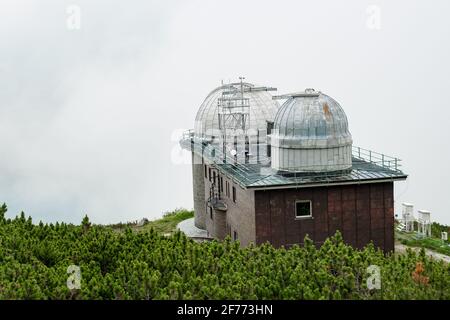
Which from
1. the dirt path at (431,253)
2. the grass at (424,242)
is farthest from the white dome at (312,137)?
the grass at (424,242)

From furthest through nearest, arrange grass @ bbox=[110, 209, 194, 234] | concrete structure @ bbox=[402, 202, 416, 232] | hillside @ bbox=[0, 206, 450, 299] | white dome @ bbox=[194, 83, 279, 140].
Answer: grass @ bbox=[110, 209, 194, 234] < white dome @ bbox=[194, 83, 279, 140] < concrete structure @ bbox=[402, 202, 416, 232] < hillside @ bbox=[0, 206, 450, 299]

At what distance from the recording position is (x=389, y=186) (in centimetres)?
3388

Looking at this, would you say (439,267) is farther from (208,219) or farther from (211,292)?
(208,219)

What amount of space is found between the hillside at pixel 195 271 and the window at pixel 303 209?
7924mm

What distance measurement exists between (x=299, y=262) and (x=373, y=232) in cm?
1171

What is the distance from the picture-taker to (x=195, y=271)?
23.0 meters

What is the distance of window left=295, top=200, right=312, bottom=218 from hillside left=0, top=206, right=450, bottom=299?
792 cm

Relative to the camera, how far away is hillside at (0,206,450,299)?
68.1 feet

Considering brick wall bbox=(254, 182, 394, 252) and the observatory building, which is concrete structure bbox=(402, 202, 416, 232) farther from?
brick wall bbox=(254, 182, 394, 252)

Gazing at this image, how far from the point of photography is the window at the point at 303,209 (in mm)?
33031

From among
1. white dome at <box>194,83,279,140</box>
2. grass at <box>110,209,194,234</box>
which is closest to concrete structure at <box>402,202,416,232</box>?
white dome at <box>194,83,279,140</box>

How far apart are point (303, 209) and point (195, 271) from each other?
440 inches

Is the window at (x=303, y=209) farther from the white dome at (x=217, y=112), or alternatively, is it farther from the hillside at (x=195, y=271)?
the white dome at (x=217, y=112)
